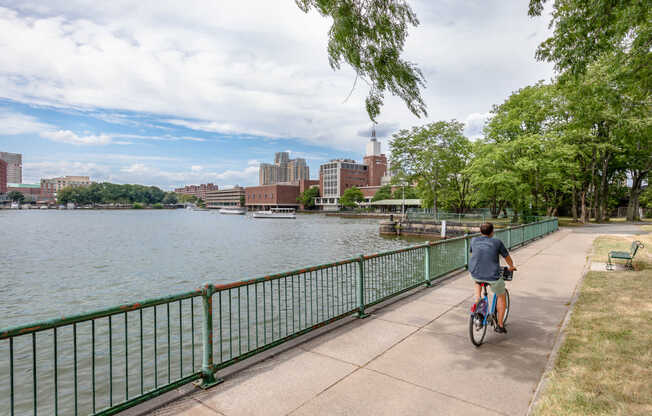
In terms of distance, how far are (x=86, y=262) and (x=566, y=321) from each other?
27.4 m

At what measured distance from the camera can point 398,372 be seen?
4.32m

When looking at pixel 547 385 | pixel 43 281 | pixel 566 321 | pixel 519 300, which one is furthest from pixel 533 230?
pixel 43 281

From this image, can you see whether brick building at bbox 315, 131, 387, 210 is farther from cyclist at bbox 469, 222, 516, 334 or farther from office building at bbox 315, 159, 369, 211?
cyclist at bbox 469, 222, 516, 334

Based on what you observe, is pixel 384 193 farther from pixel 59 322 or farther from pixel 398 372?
pixel 59 322

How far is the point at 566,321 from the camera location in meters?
6.14

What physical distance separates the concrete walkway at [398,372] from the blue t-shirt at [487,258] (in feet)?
3.59

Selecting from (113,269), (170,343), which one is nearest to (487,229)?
(170,343)

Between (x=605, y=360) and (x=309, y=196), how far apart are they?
14061cm

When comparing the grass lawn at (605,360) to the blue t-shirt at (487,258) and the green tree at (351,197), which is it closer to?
the blue t-shirt at (487,258)

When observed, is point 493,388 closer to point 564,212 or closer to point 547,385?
point 547,385

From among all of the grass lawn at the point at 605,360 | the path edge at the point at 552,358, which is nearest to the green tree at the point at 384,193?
the path edge at the point at 552,358

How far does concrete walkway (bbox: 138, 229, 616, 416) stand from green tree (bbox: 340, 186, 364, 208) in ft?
356

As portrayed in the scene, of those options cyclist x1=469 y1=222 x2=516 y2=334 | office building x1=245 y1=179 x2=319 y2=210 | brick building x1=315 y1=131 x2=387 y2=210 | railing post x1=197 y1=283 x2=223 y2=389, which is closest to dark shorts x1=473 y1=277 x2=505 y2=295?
cyclist x1=469 y1=222 x2=516 y2=334

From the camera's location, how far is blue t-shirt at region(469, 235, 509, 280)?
5066mm
